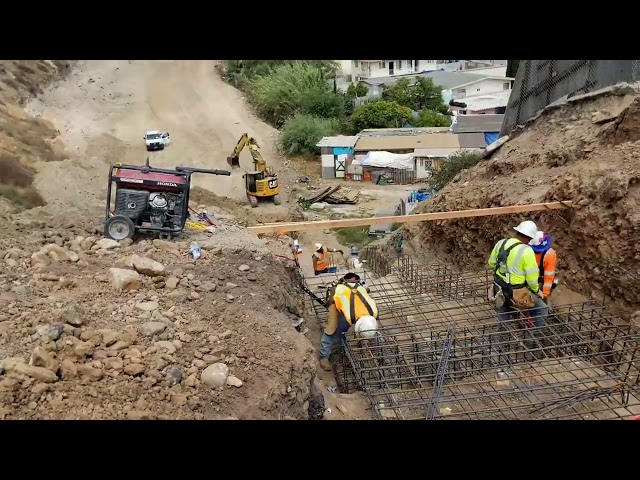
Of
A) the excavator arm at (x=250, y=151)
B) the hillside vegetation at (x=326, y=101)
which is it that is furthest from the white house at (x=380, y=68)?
the excavator arm at (x=250, y=151)

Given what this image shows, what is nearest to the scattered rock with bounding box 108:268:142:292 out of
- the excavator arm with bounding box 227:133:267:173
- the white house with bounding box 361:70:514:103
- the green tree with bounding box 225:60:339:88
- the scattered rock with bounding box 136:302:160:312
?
the scattered rock with bounding box 136:302:160:312

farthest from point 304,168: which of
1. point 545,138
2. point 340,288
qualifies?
point 340,288

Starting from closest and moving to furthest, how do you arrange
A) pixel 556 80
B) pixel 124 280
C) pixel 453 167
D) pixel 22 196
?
pixel 124 280 < pixel 556 80 < pixel 22 196 < pixel 453 167

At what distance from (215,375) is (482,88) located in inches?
1463

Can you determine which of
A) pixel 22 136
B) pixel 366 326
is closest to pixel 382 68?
pixel 22 136

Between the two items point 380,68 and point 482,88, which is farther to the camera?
point 380,68

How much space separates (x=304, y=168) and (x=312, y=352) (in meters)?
23.9

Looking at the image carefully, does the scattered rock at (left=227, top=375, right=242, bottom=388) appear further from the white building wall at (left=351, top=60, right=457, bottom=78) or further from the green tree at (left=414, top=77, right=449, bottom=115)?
the white building wall at (left=351, top=60, right=457, bottom=78)

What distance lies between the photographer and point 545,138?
11.0 meters

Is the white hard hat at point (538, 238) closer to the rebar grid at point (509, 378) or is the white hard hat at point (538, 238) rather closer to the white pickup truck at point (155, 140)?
the rebar grid at point (509, 378)

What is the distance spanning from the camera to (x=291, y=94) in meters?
33.8

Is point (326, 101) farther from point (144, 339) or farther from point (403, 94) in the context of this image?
point (144, 339)

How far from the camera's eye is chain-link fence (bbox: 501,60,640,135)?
10531 millimetres

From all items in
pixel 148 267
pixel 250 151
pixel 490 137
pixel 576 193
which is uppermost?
pixel 490 137
